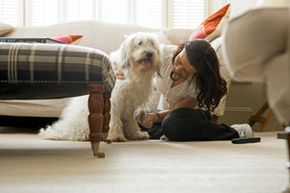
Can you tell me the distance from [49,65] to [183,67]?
104 centimetres

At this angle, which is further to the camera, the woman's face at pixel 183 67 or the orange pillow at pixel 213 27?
the orange pillow at pixel 213 27

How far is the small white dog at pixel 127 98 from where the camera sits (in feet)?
8.57

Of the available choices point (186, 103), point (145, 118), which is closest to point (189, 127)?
point (186, 103)

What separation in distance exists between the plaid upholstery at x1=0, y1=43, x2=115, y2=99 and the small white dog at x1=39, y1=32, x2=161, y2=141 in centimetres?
84

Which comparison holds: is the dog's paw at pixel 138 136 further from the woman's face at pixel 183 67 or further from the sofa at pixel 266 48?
the sofa at pixel 266 48

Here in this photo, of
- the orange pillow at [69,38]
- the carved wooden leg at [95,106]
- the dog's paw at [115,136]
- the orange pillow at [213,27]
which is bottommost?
the dog's paw at [115,136]

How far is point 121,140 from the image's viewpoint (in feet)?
8.53

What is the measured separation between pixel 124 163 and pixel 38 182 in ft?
1.49

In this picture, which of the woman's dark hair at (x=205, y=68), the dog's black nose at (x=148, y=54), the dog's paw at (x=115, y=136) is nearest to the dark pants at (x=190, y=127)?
the woman's dark hair at (x=205, y=68)

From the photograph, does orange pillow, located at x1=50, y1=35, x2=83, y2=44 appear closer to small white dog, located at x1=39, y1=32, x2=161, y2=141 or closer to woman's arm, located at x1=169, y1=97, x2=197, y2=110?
small white dog, located at x1=39, y1=32, x2=161, y2=141

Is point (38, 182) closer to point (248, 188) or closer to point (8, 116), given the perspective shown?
point (248, 188)

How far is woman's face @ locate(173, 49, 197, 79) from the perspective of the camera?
2.59 metres

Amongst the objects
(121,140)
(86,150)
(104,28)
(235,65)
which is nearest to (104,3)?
(104,28)

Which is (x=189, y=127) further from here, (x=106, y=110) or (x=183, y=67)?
(x=106, y=110)
